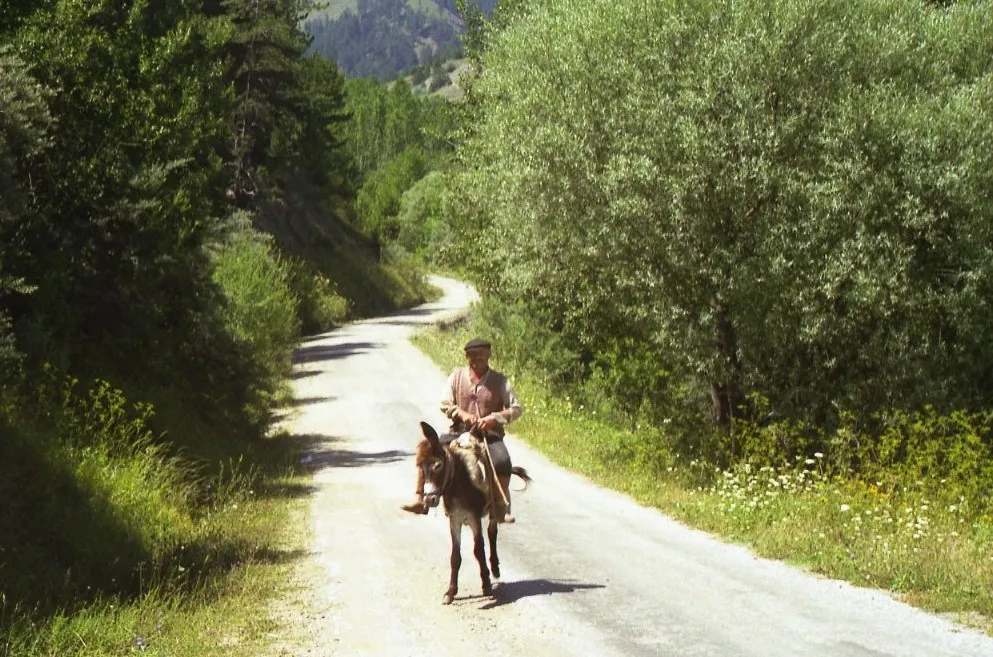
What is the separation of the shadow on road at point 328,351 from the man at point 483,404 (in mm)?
29463

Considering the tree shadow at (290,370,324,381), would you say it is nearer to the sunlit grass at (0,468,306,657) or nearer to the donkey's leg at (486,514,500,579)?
the sunlit grass at (0,468,306,657)

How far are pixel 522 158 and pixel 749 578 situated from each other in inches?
390

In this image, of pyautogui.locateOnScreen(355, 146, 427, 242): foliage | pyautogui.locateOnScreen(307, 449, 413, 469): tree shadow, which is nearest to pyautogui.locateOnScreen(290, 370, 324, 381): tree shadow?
pyautogui.locateOnScreen(307, 449, 413, 469): tree shadow

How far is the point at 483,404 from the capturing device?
10719 mm

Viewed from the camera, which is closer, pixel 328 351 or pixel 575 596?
pixel 575 596

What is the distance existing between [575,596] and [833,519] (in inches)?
166

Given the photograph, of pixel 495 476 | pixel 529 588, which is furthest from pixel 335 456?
pixel 495 476

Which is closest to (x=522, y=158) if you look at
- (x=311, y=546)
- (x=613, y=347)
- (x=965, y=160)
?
(x=613, y=347)

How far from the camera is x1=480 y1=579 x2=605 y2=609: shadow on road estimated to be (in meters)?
10.5

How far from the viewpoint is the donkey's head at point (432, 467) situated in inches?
392

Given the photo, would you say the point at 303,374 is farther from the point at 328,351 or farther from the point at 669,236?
the point at 669,236

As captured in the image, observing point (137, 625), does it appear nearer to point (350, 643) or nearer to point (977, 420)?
point (350, 643)

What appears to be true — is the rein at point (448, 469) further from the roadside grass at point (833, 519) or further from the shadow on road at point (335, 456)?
the shadow on road at point (335, 456)

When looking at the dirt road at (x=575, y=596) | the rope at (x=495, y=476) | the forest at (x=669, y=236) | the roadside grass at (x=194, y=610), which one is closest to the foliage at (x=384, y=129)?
the forest at (x=669, y=236)
